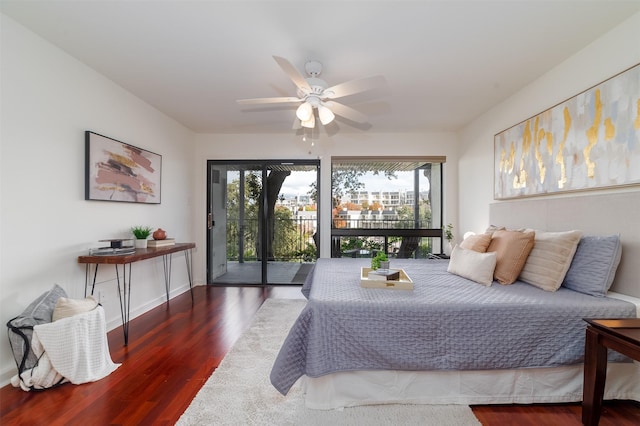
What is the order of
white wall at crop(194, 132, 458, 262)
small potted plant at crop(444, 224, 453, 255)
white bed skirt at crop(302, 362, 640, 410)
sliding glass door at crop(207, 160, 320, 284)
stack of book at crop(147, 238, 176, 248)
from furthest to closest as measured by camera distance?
sliding glass door at crop(207, 160, 320, 284) < white wall at crop(194, 132, 458, 262) < small potted plant at crop(444, 224, 453, 255) < stack of book at crop(147, 238, 176, 248) < white bed skirt at crop(302, 362, 640, 410)

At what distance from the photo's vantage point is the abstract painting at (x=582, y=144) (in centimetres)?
190

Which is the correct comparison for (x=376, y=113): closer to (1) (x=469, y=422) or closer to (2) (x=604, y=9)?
(2) (x=604, y=9)

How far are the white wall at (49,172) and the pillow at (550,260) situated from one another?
3.67m

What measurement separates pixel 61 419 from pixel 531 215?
12.6 ft

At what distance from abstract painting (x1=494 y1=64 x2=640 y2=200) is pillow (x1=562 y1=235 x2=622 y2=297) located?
0.42 meters

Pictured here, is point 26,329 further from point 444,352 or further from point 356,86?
point 356,86

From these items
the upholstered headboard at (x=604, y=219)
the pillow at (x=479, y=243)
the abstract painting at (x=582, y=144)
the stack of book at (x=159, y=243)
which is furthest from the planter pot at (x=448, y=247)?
the stack of book at (x=159, y=243)

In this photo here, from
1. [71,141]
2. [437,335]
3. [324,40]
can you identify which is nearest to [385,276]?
[437,335]

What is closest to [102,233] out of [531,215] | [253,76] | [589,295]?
[253,76]

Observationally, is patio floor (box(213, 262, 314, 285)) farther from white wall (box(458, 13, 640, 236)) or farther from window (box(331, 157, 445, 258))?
white wall (box(458, 13, 640, 236))

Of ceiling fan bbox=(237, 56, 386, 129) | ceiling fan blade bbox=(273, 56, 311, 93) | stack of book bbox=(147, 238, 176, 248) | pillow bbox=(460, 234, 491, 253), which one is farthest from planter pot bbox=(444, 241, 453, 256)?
stack of book bbox=(147, 238, 176, 248)

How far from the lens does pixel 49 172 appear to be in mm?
2229

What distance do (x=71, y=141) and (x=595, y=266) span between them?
4.05 m

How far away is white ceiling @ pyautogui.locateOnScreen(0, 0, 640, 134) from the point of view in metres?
1.82
